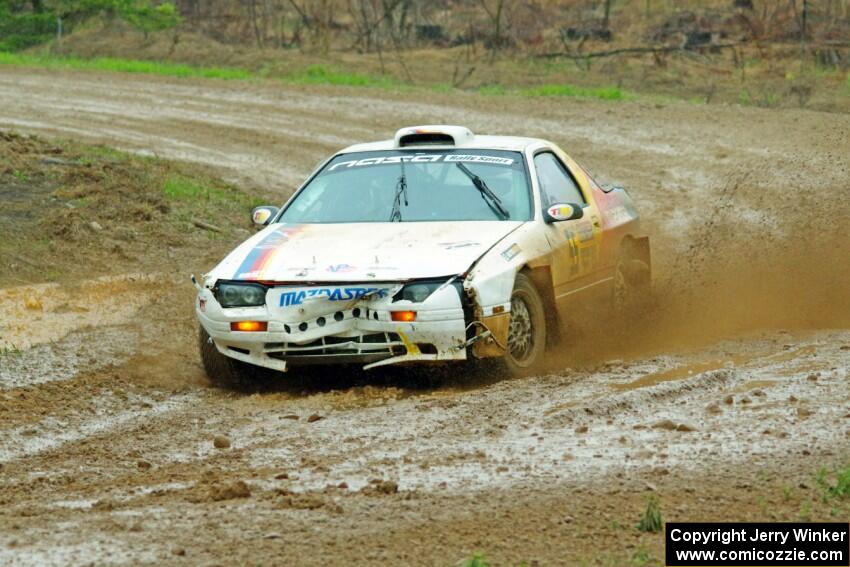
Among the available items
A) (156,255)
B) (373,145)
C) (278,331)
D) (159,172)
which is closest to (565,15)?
(159,172)

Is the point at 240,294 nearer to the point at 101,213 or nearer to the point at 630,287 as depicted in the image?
the point at 630,287

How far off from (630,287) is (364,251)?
2869 millimetres

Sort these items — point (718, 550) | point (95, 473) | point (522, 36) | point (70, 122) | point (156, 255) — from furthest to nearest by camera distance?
point (522, 36)
point (70, 122)
point (156, 255)
point (95, 473)
point (718, 550)

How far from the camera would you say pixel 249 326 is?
8016 millimetres

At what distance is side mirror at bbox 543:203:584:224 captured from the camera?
349 inches

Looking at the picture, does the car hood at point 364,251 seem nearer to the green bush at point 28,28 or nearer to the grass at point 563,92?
the grass at point 563,92

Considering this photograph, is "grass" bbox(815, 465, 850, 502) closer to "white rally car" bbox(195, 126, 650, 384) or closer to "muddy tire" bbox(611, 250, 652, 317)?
"white rally car" bbox(195, 126, 650, 384)

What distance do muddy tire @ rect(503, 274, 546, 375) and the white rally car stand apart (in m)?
0.01

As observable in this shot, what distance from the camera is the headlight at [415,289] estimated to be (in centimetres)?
778

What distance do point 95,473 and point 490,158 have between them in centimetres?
397

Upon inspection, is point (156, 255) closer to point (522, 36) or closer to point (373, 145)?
point (373, 145)

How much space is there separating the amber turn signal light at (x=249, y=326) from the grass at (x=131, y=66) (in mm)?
19089

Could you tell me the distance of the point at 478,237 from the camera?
835 cm

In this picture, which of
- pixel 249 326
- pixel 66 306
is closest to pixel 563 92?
pixel 66 306
